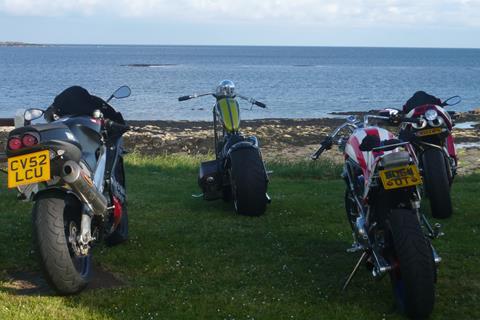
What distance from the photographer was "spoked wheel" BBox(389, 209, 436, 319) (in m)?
4.94

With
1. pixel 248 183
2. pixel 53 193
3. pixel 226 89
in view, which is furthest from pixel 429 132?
pixel 53 193

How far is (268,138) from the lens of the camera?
27938mm

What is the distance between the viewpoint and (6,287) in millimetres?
5820

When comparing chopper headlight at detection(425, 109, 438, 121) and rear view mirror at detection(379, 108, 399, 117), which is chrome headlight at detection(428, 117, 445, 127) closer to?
chopper headlight at detection(425, 109, 438, 121)

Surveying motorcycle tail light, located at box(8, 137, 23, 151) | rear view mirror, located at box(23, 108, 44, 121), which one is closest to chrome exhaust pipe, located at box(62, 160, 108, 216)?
motorcycle tail light, located at box(8, 137, 23, 151)

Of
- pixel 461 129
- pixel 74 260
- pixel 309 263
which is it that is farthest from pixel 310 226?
pixel 461 129

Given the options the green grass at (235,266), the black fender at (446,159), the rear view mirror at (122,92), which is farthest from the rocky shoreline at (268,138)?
the rear view mirror at (122,92)

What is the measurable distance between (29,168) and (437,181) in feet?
17.7

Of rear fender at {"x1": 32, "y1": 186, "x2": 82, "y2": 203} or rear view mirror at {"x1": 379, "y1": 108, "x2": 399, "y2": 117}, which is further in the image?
rear view mirror at {"x1": 379, "y1": 108, "x2": 399, "y2": 117}

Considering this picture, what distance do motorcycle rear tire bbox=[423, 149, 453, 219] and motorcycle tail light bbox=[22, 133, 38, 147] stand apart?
5.24m

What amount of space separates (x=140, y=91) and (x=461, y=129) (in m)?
36.9

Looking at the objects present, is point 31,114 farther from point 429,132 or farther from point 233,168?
point 429,132

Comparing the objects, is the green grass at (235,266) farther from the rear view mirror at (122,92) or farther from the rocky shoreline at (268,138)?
the rocky shoreline at (268,138)

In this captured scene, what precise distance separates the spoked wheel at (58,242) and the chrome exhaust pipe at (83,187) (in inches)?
6.4
